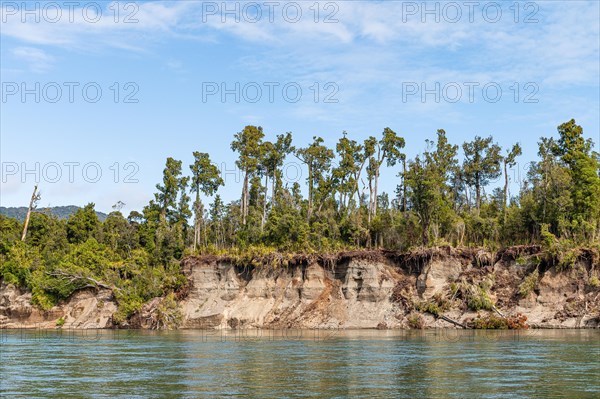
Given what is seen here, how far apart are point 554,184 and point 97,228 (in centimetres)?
5703

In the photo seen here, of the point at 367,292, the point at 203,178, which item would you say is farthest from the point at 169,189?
the point at 367,292

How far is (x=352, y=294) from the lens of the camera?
79.6 m

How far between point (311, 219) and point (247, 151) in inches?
562

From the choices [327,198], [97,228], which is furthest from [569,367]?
[97,228]

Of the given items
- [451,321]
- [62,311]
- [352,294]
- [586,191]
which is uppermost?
[586,191]

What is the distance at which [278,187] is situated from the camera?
10281cm

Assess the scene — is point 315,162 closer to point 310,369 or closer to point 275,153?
point 275,153

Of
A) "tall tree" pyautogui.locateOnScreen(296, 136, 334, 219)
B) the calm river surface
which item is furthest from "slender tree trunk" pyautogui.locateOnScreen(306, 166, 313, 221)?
the calm river surface

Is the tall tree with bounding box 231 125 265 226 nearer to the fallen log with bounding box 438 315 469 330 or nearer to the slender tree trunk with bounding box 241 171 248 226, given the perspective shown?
the slender tree trunk with bounding box 241 171 248 226

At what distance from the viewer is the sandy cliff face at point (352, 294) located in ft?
242

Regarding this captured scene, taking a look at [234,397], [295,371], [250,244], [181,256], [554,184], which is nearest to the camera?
[234,397]

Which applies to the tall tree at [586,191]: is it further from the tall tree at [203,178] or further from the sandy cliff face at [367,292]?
the tall tree at [203,178]

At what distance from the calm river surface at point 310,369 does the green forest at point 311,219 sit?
99.3 feet

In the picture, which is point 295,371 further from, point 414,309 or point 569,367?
point 414,309
